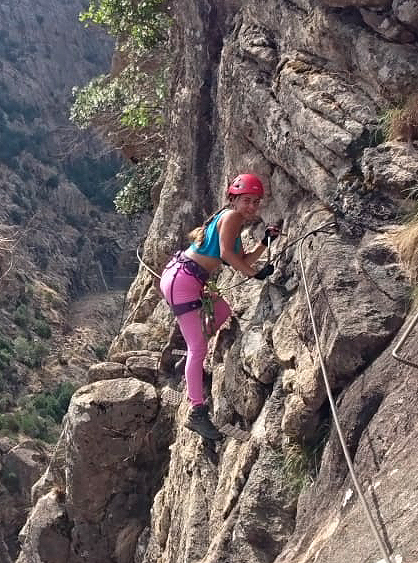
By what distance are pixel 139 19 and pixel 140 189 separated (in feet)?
9.97

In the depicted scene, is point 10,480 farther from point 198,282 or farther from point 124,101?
point 198,282

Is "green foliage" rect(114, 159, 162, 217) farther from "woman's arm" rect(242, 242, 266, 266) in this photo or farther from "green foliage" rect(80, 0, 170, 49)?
"woman's arm" rect(242, 242, 266, 266)

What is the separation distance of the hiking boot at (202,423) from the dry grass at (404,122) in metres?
2.63

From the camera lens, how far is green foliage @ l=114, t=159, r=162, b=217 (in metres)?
12.7

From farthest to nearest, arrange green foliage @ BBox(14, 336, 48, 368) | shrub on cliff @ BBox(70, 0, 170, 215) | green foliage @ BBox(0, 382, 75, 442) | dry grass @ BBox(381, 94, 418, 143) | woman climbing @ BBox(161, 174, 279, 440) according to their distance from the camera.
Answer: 1. green foliage @ BBox(14, 336, 48, 368)
2. green foliage @ BBox(0, 382, 75, 442)
3. shrub on cliff @ BBox(70, 0, 170, 215)
4. woman climbing @ BBox(161, 174, 279, 440)
5. dry grass @ BBox(381, 94, 418, 143)

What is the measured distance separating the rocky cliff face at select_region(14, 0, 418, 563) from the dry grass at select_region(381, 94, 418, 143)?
0.06 meters

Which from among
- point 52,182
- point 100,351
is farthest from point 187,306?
point 52,182

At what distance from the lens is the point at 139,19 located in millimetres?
11477

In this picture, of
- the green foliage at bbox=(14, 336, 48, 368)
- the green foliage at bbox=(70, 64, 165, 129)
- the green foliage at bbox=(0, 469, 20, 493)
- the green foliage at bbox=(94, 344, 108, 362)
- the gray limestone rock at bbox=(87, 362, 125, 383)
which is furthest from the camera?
the green foliage at bbox=(94, 344, 108, 362)

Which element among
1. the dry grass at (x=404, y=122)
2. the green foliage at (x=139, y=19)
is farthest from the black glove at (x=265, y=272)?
the green foliage at (x=139, y=19)

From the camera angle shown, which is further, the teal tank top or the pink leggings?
the pink leggings

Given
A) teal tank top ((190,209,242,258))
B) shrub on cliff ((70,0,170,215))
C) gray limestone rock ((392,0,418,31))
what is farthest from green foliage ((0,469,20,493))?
gray limestone rock ((392,0,418,31))

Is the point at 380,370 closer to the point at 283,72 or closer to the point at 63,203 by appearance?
the point at 283,72

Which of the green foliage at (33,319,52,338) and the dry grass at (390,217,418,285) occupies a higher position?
the green foliage at (33,319,52,338)
